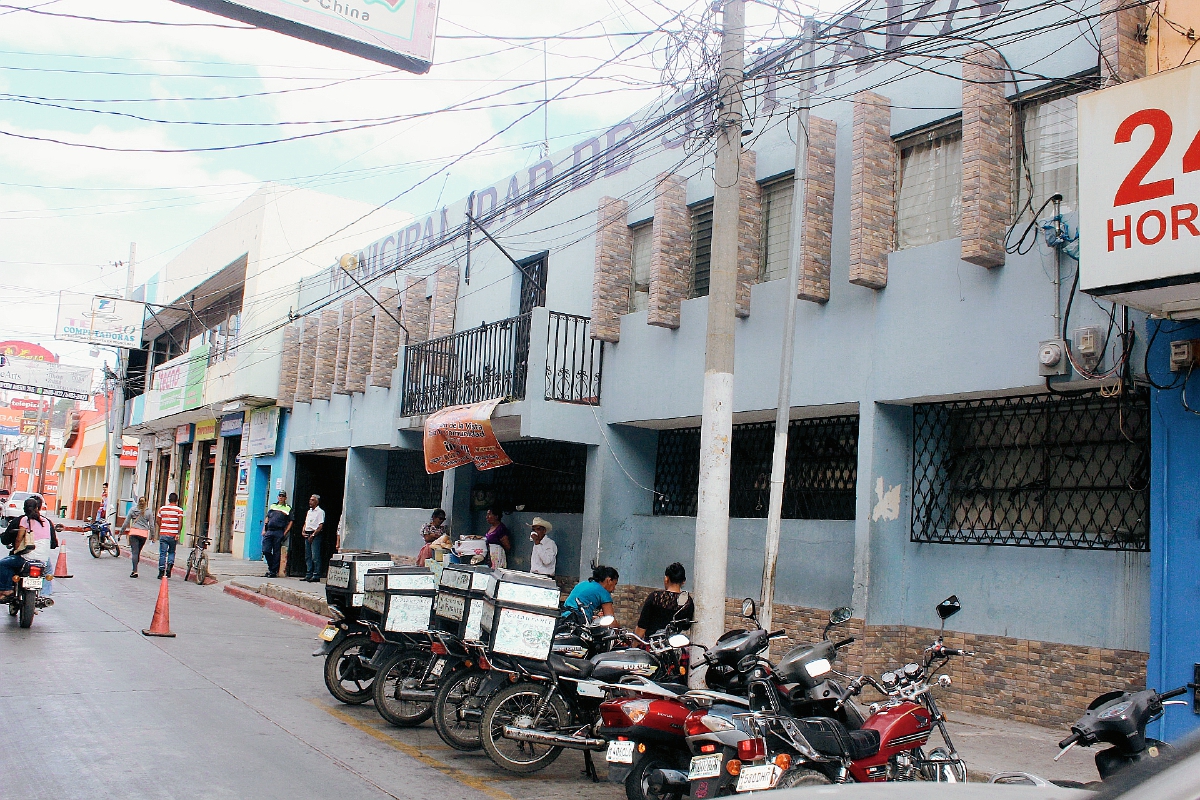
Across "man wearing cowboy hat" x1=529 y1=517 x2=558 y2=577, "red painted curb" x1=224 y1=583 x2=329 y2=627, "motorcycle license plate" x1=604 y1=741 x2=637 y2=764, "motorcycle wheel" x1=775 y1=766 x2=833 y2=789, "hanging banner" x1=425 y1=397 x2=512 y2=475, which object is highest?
"hanging banner" x1=425 y1=397 x2=512 y2=475

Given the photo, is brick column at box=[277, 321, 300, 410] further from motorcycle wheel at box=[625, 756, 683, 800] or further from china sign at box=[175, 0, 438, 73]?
motorcycle wheel at box=[625, 756, 683, 800]

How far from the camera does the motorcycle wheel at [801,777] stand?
5.25 meters

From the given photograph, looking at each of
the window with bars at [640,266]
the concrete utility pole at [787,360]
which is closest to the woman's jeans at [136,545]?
the window with bars at [640,266]

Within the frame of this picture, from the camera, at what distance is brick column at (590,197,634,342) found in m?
13.7

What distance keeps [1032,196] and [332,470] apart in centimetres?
1934

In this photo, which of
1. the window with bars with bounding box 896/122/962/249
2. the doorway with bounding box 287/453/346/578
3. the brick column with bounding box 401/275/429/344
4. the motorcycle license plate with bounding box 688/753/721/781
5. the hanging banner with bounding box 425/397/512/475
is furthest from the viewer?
the doorway with bounding box 287/453/346/578

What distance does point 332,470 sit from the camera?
81.8ft

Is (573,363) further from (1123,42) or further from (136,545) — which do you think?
(136,545)

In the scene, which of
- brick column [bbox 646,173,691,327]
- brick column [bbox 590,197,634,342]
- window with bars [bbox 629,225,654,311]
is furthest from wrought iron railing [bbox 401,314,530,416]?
brick column [bbox 646,173,691,327]

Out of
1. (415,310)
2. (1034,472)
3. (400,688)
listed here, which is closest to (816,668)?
(400,688)

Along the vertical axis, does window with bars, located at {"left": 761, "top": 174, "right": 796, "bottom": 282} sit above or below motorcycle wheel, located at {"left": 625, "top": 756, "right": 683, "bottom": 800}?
above

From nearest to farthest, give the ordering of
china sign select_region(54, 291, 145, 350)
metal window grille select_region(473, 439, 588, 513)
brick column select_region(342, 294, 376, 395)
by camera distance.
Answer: metal window grille select_region(473, 439, 588, 513) < brick column select_region(342, 294, 376, 395) < china sign select_region(54, 291, 145, 350)

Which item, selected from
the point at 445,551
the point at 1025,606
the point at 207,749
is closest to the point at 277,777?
the point at 207,749

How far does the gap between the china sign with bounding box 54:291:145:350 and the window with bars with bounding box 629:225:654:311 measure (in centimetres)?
2577
